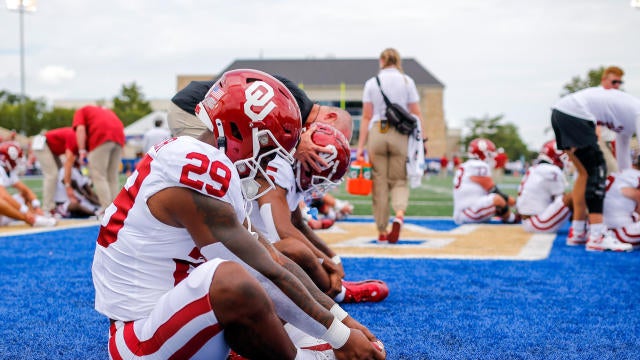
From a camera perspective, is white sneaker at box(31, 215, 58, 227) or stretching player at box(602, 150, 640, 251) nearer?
stretching player at box(602, 150, 640, 251)

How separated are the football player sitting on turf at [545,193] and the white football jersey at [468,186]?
2.73 ft

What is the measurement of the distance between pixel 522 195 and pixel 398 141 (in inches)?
110

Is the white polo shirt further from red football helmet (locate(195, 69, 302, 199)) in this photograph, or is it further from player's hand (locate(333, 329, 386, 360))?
player's hand (locate(333, 329, 386, 360))

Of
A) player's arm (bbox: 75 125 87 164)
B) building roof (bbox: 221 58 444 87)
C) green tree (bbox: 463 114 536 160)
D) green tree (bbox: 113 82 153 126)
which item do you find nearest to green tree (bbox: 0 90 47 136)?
green tree (bbox: 113 82 153 126)

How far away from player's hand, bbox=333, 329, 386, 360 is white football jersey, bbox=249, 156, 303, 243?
152cm

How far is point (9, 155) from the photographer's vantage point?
986 centimetres

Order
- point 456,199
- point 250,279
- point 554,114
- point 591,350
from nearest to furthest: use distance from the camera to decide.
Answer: point 250,279
point 591,350
point 554,114
point 456,199

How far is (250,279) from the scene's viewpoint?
205cm

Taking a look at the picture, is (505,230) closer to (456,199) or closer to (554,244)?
(456,199)

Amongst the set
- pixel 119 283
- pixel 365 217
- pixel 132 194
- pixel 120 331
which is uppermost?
pixel 132 194

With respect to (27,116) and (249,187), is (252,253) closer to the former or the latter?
(249,187)

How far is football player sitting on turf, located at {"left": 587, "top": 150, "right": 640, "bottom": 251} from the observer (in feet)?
22.8

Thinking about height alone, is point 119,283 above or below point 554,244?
above

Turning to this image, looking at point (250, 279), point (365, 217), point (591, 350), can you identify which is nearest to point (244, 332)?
point (250, 279)
